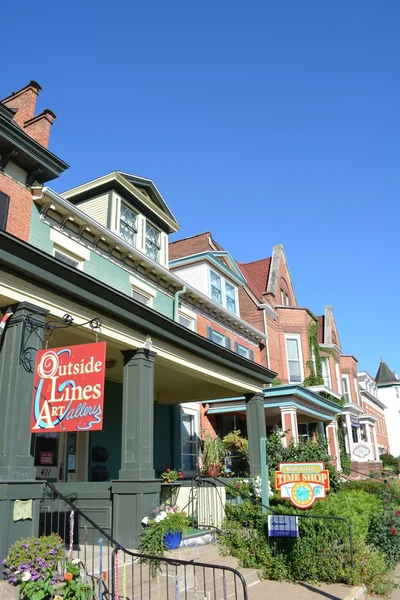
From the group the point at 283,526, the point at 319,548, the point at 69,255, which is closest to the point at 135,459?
the point at 283,526

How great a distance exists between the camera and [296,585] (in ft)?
26.7

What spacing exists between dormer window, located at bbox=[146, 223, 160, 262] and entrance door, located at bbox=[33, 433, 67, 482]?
6452mm

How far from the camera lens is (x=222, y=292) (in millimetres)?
21375

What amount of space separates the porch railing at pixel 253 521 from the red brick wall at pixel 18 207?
7175 mm

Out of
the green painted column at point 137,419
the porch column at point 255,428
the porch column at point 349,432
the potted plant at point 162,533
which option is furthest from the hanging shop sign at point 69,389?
the porch column at point 349,432

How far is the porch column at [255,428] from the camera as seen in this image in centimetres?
1446

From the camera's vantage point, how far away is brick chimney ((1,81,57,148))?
12.6m

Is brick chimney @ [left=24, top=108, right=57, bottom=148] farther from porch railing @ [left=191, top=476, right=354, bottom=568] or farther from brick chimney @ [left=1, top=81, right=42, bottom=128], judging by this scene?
porch railing @ [left=191, top=476, right=354, bottom=568]

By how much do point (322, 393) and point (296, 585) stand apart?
66.2 ft

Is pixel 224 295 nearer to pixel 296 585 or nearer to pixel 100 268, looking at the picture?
pixel 100 268

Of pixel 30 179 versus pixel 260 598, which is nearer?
pixel 260 598

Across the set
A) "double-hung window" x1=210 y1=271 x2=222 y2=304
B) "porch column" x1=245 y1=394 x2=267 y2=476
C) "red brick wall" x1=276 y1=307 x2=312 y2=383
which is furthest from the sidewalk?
"red brick wall" x1=276 y1=307 x2=312 y2=383

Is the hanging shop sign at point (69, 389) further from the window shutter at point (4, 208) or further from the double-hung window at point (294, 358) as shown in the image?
the double-hung window at point (294, 358)

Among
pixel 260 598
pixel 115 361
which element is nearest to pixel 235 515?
pixel 260 598
